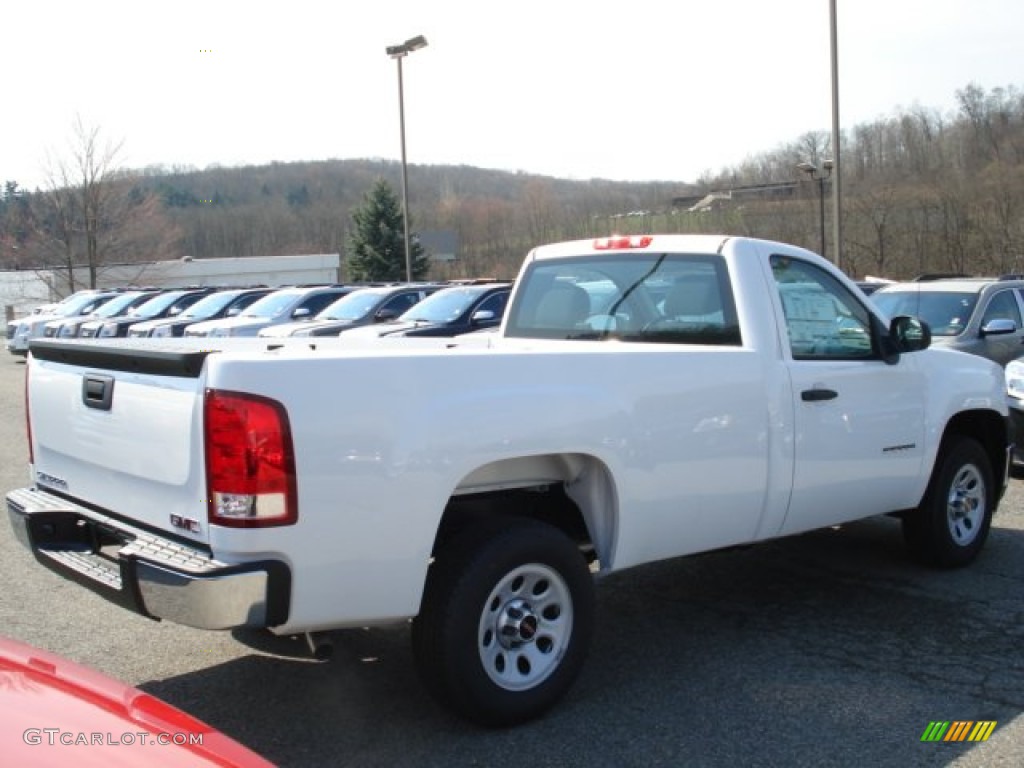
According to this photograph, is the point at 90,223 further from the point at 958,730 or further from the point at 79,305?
the point at 958,730

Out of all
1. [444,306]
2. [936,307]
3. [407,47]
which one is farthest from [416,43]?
[936,307]

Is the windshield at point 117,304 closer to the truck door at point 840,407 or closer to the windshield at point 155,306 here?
the windshield at point 155,306

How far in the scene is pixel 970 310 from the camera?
11.3 meters

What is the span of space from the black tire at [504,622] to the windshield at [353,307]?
14.8m

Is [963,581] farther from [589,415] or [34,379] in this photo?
[34,379]

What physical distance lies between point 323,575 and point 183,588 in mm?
459

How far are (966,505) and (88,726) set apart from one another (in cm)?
548

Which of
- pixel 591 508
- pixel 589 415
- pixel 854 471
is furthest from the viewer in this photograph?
pixel 854 471

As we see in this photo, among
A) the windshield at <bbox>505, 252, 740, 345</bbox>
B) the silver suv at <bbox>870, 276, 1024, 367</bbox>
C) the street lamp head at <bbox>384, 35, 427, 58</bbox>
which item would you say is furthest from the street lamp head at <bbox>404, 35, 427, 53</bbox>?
the windshield at <bbox>505, 252, 740, 345</bbox>

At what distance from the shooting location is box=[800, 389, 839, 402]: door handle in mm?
4965

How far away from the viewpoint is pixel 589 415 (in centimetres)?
413

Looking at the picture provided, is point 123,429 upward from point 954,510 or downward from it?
upward

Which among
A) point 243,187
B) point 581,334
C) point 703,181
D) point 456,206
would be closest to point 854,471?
point 581,334

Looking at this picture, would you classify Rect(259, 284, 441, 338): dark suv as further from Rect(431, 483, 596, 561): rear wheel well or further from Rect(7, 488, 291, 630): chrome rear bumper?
Rect(7, 488, 291, 630): chrome rear bumper
